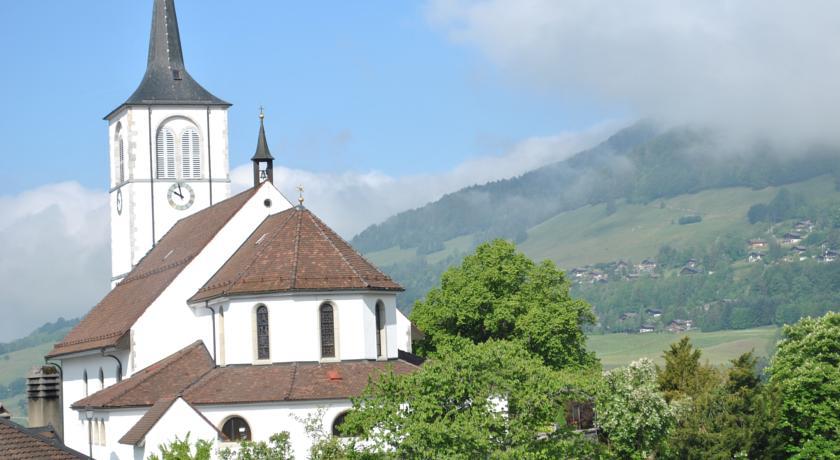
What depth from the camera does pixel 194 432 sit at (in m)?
52.2

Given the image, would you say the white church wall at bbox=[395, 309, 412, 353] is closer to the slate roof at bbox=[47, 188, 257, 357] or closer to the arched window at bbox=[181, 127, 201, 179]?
the slate roof at bbox=[47, 188, 257, 357]

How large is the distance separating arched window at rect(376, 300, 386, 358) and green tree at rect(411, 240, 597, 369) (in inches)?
281

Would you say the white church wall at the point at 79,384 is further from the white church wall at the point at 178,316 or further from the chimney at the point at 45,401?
the chimney at the point at 45,401

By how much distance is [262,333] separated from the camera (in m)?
57.1

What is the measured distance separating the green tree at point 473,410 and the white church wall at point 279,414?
1052 cm

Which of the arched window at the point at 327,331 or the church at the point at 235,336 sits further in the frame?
the arched window at the point at 327,331

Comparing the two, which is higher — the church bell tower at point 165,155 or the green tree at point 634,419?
the church bell tower at point 165,155

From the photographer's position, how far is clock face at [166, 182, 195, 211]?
75.8m

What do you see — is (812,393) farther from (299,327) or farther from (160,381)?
(160,381)

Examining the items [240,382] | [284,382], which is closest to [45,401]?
[240,382]

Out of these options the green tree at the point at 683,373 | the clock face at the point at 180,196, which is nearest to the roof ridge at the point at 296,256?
the clock face at the point at 180,196

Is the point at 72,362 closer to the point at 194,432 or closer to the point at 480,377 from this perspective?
the point at 194,432

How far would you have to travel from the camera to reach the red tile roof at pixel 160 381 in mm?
56531

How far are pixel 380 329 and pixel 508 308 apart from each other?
8495 mm
